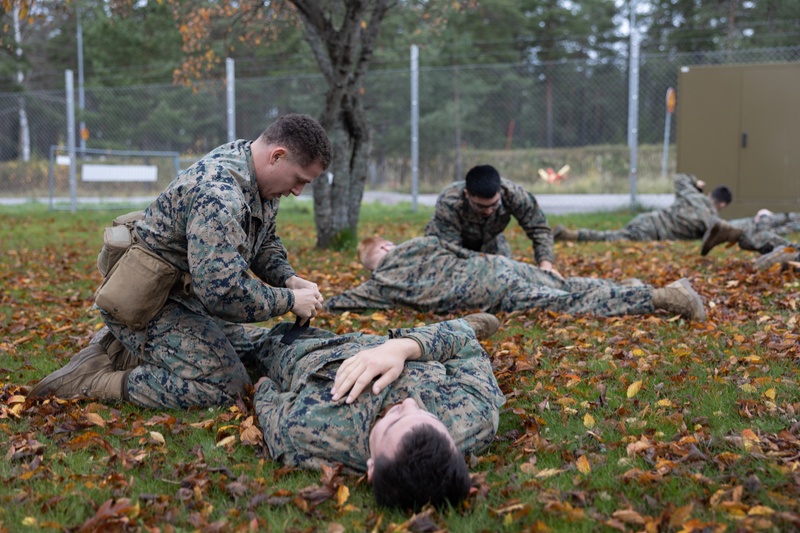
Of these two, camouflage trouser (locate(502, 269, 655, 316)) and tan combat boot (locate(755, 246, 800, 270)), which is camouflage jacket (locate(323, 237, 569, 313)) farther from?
tan combat boot (locate(755, 246, 800, 270))

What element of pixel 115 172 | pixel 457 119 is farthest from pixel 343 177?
pixel 115 172

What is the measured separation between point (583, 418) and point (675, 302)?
2141 mm

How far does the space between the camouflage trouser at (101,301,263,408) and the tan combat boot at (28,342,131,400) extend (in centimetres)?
9

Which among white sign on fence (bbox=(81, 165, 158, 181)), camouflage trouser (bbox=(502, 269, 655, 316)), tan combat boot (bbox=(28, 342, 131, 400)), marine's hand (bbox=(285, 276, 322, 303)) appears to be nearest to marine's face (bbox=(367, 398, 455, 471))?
marine's hand (bbox=(285, 276, 322, 303))

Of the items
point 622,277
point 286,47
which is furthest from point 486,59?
point 622,277

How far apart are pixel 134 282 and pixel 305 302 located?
85cm

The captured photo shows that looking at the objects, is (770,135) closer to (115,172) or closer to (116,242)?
(116,242)

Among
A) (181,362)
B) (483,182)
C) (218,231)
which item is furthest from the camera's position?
(483,182)

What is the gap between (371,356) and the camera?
10.6ft

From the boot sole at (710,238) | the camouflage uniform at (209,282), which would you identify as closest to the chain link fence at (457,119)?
the boot sole at (710,238)

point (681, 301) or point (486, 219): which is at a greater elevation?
point (486, 219)

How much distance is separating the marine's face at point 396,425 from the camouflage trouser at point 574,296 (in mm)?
2967

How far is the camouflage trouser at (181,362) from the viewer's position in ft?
12.9

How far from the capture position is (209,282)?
347 centimetres
